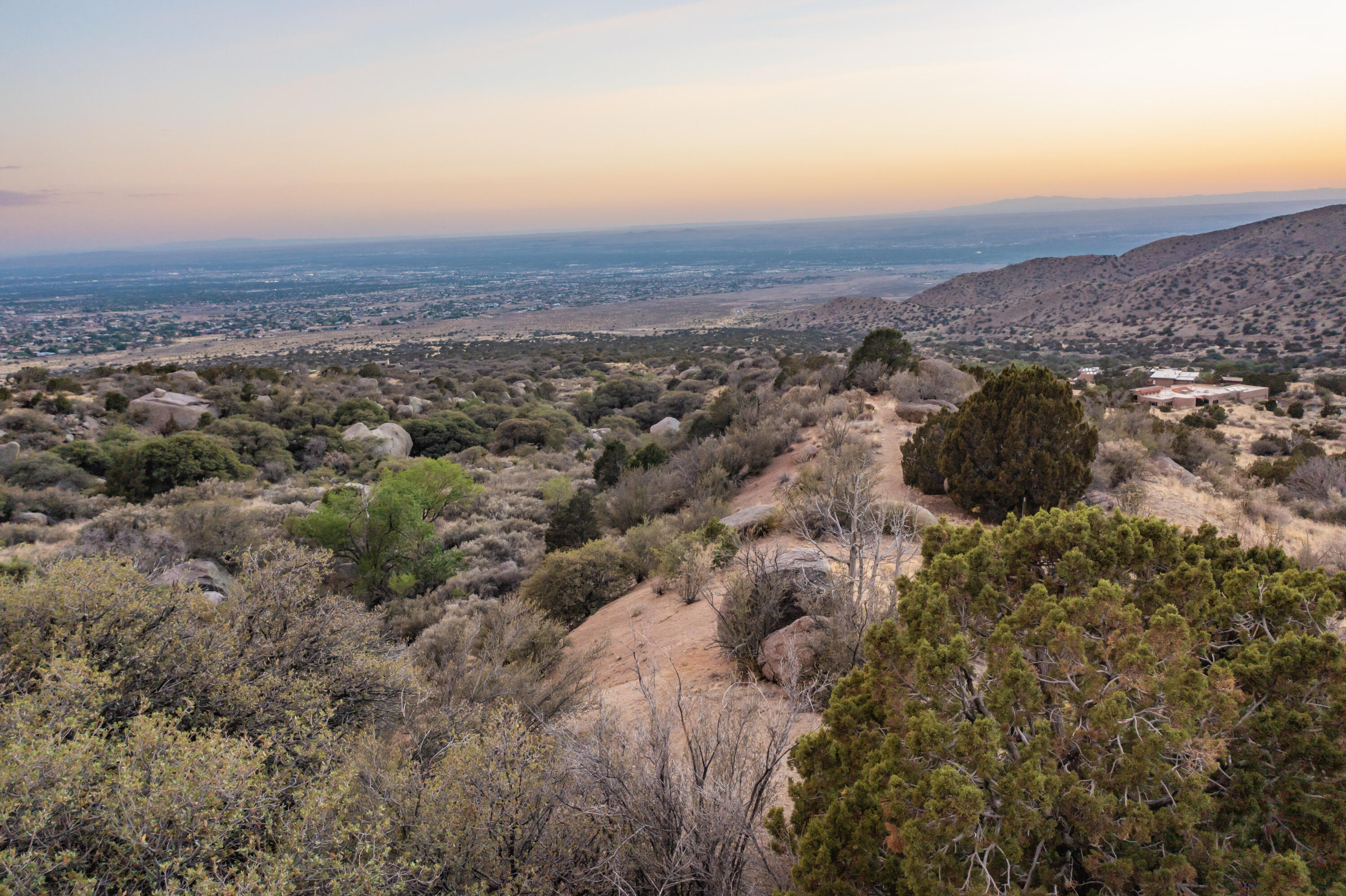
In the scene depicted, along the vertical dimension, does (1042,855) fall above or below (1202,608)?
below

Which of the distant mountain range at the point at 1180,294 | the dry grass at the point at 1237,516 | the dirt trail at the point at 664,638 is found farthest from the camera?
the distant mountain range at the point at 1180,294

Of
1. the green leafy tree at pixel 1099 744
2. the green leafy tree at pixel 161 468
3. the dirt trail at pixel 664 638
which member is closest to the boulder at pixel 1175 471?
the dirt trail at pixel 664 638

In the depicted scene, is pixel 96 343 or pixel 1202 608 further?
pixel 96 343

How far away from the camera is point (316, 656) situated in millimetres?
5535

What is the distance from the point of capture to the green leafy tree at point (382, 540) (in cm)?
1238

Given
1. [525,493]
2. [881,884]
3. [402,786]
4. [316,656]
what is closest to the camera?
[881,884]

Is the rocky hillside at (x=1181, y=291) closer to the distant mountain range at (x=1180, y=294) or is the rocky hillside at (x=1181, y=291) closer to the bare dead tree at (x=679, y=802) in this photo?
the distant mountain range at (x=1180, y=294)

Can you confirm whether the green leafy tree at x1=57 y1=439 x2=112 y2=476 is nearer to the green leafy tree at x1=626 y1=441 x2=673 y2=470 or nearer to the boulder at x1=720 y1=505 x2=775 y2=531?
the green leafy tree at x1=626 y1=441 x2=673 y2=470

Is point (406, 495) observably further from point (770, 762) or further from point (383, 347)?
point (383, 347)

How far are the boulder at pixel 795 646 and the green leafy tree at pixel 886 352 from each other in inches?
672

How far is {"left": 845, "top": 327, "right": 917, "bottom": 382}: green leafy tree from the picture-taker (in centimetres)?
2297

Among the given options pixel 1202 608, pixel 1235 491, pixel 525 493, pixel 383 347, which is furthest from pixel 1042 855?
Result: pixel 383 347

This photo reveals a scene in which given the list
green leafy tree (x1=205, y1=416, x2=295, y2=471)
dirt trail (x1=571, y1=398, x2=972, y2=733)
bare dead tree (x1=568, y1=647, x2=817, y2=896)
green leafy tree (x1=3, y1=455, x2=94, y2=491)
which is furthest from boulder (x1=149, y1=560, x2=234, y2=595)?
green leafy tree (x1=205, y1=416, x2=295, y2=471)

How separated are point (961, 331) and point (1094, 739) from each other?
257 feet
